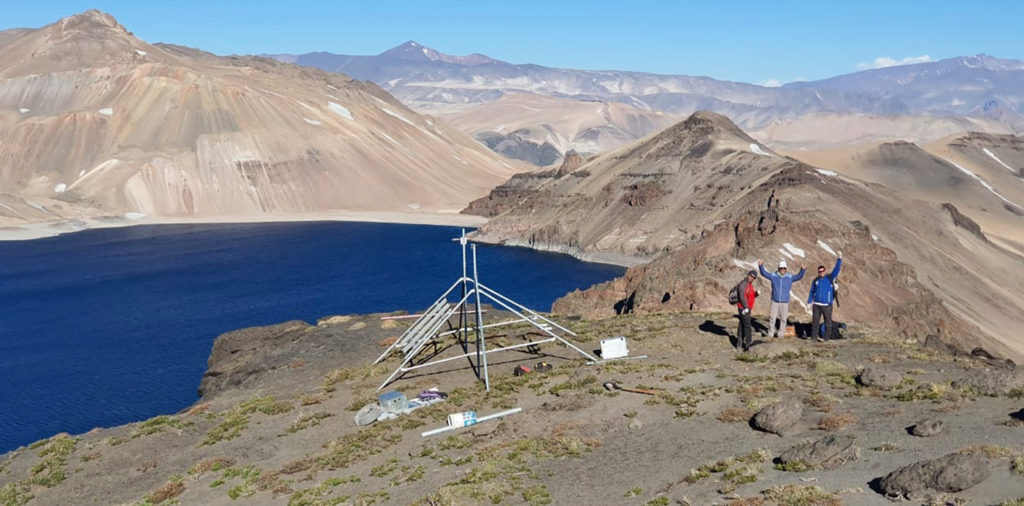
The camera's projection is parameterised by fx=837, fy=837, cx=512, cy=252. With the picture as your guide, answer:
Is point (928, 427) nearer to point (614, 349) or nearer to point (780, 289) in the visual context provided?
point (780, 289)

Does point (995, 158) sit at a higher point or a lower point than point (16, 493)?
higher

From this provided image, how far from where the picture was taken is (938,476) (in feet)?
46.6

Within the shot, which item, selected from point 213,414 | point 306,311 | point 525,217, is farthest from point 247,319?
point 525,217

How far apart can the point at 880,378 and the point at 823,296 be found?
6.03 m

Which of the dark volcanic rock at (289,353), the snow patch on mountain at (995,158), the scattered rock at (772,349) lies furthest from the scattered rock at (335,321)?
the snow patch on mountain at (995,158)

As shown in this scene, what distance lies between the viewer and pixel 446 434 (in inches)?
944

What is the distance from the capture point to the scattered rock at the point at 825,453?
1652cm

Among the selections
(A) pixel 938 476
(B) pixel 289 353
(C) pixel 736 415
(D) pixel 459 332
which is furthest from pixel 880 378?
(B) pixel 289 353

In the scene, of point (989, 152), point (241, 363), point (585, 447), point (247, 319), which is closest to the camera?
point (585, 447)

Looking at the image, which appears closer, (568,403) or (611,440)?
(611,440)

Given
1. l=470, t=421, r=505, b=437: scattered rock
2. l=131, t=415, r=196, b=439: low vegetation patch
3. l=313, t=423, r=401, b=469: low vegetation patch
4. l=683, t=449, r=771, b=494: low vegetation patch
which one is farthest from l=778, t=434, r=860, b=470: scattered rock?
l=131, t=415, r=196, b=439: low vegetation patch

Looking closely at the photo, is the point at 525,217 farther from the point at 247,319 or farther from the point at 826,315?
the point at 826,315

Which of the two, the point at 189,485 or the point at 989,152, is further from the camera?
the point at 989,152

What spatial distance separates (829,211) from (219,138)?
130156 millimetres
